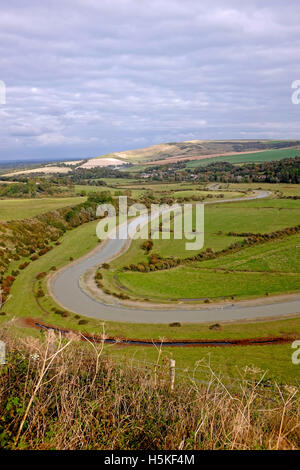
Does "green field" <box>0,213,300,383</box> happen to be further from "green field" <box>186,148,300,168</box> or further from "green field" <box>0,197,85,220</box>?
"green field" <box>186,148,300,168</box>

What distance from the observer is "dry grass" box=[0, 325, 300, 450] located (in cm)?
588

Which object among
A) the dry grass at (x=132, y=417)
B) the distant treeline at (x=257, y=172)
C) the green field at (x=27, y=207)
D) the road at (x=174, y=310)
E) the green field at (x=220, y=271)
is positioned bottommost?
the road at (x=174, y=310)

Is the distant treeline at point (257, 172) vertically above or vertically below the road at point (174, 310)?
above

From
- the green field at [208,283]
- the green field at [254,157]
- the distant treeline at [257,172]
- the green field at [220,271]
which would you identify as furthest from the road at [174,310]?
the green field at [254,157]

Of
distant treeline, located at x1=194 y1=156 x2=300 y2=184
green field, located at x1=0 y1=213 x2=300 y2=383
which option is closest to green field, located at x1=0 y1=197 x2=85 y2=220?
green field, located at x1=0 y1=213 x2=300 y2=383

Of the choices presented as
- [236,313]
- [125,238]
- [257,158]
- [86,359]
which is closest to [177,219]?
[125,238]

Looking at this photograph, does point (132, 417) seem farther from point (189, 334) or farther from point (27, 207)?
point (27, 207)

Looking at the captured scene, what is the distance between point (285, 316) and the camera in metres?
25.8

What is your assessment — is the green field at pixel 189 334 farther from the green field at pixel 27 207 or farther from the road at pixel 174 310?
the green field at pixel 27 207

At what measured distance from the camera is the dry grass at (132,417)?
5.88 metres

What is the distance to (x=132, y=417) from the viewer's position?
724 centimetres

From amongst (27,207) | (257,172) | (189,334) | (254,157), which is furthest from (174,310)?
(254,157)

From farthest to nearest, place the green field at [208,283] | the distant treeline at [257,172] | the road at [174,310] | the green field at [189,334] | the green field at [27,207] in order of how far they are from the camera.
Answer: the distant treeline at [257,172], the green field at [27,207], the road at [174,310], the green field at [208,283], the green field at [189,334]

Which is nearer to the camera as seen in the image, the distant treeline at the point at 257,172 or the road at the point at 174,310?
the road at the point at 174,310
